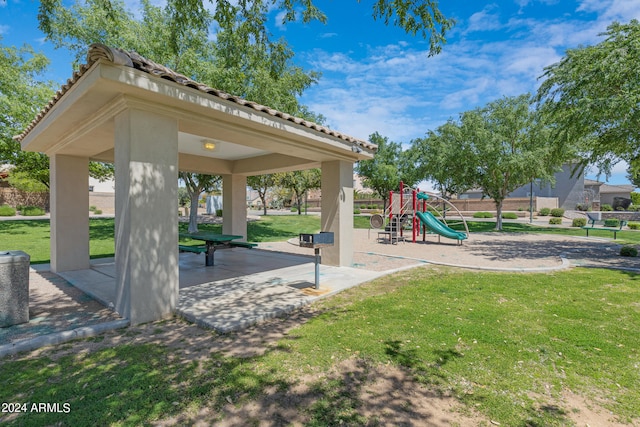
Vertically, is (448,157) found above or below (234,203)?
above

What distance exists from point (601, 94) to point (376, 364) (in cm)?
1075

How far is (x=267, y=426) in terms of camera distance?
2.25 meters

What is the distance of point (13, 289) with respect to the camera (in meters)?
4.06

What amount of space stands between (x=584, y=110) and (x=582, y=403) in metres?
9.18

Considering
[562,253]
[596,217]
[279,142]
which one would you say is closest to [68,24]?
[279,142]

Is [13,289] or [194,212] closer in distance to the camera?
[13,289]

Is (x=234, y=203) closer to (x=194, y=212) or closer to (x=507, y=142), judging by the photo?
(x=194, y=212)

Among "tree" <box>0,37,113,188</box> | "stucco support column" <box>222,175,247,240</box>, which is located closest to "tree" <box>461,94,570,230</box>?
"stucco support column" <box>222,175,247,240</box>

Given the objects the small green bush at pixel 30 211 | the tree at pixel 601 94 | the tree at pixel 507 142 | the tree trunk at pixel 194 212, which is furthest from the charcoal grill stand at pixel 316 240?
the small green bush at pixel 30 211

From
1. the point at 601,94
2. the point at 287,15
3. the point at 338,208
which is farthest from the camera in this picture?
the point at 601,94

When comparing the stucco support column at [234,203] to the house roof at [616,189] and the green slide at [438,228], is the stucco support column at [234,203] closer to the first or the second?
the green slide at [438,228]

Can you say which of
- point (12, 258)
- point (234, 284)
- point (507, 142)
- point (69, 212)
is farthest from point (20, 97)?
point (507, 142)

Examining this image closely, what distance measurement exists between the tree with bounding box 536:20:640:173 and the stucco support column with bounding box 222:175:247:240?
35.4 ft

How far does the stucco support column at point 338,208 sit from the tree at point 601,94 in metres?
7.03
